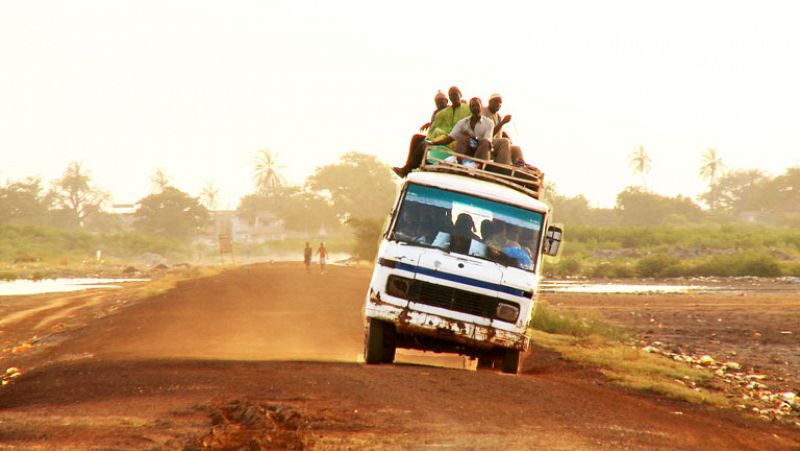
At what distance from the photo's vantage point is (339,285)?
38.5 m

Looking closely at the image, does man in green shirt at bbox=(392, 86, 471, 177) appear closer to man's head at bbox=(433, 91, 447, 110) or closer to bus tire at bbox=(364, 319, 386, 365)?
man's head at bbox=(433, 91, 447, 110)

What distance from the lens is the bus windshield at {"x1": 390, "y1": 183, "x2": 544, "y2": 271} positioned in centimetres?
1351

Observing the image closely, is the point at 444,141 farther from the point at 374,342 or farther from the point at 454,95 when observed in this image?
the point at 374,342

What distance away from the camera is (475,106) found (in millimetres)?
15047

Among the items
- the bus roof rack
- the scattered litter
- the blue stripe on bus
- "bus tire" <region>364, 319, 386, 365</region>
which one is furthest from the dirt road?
the bus roof rack

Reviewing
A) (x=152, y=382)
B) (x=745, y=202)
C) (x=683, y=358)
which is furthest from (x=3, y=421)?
(x=745, y=202)

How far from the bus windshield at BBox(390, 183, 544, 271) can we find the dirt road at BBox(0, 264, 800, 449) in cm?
172

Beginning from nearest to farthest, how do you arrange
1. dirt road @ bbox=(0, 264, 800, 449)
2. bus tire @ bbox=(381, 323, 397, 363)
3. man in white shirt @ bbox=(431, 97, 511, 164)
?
dirt road @ bbox=(0, 264, 800, 449)
bus tire @ bbox=(381, 323, 397, 363)
man in white shirt @ bbox=(431, 97, 511, 164)

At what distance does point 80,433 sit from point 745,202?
127m

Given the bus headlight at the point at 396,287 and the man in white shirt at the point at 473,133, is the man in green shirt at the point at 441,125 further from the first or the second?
the bus headlight at the point at 396,287

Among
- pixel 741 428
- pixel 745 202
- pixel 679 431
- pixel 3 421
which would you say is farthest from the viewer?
pixel 745 202

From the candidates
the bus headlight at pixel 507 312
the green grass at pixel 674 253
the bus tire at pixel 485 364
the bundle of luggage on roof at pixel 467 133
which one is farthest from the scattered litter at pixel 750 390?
the green grass at pixel 674 253

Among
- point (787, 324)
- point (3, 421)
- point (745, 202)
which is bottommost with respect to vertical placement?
point (3, 421)

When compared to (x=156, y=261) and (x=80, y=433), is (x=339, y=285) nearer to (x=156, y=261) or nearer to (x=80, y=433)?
(x=80, y=433)
